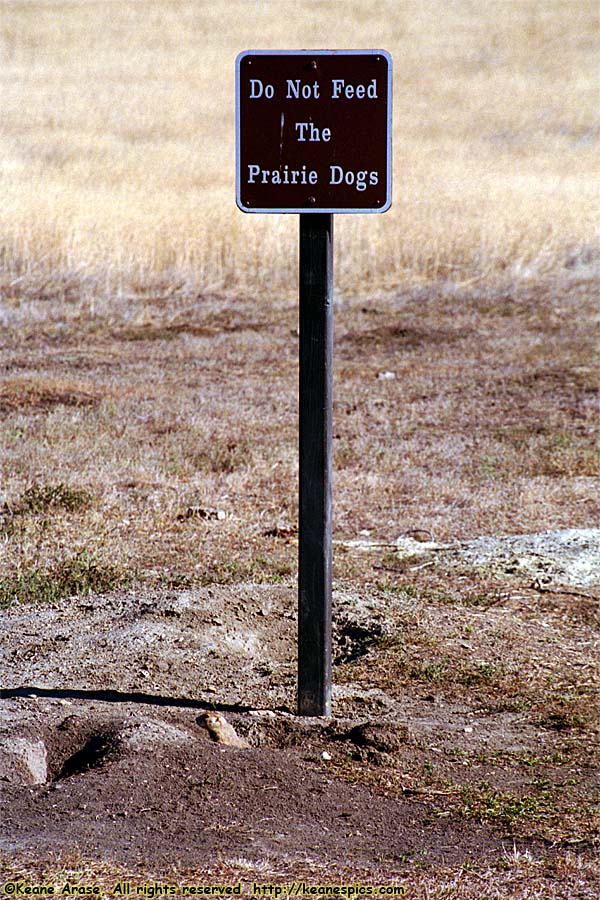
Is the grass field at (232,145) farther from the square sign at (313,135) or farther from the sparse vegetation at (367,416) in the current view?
the square sign at (313,135)

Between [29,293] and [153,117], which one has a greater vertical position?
[153,117]

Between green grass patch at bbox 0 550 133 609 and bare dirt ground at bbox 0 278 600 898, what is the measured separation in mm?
19

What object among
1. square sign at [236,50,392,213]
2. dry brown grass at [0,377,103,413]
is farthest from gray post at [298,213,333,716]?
dry brown grass at [0,377,103,413]

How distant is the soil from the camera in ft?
9.90

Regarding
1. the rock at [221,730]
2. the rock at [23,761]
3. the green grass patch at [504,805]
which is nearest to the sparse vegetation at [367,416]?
the green grass patch at [504,805]

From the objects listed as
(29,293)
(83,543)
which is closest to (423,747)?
(83,543)

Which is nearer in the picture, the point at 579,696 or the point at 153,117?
the point at 579,696

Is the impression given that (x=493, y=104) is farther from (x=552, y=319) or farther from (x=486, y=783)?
(x=486, y=783)

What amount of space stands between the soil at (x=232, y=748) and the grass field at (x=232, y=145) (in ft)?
35.1

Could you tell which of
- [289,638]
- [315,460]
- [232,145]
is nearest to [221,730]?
[315,460]

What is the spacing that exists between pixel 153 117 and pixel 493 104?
1171cm

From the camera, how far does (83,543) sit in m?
6.09

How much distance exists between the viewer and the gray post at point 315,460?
378 cm

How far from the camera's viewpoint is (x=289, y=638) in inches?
195
